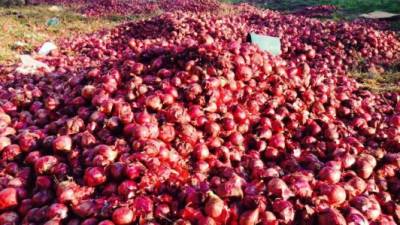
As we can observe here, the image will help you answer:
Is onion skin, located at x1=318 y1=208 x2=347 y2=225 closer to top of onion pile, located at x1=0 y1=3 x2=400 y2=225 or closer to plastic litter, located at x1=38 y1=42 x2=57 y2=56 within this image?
top of onion pile, located at x1=0 y1=3 x2=400 y2=225

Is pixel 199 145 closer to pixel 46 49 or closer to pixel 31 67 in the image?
pixel 31 67

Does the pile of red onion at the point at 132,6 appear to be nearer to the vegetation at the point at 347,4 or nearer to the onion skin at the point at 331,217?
the vegetation at the point at 347,4

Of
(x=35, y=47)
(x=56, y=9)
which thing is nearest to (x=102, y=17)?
(x=56, y=9)

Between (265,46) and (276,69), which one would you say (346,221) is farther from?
(265,46)

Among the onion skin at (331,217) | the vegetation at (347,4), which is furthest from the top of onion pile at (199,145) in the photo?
the vegetation at (347,4)

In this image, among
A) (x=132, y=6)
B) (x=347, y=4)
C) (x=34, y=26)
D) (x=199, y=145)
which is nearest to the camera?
(x=199, y=145)

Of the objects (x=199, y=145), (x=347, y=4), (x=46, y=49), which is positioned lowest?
(x=46, y=49)

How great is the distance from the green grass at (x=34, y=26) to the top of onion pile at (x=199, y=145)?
4227mm

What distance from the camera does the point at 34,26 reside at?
459 inches

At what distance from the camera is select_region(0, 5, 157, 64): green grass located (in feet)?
29.5

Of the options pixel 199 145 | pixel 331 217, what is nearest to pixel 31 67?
pixel 199 145

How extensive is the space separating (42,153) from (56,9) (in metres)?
13.5

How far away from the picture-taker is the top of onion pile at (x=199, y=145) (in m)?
2.68

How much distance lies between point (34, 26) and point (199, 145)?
32.4 ft
